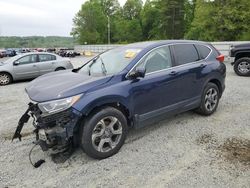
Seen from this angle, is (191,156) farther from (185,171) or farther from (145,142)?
(145,142)

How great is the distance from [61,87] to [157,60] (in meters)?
1.76

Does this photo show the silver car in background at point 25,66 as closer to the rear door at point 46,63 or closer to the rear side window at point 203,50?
the rear door at point 46,63

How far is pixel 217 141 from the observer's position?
4.28 meters

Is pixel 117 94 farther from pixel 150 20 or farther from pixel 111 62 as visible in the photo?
pixel 150 20

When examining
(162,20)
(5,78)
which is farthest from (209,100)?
(162,20)

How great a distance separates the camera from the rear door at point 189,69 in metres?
4.74

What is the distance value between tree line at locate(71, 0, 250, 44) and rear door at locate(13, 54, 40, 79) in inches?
1094

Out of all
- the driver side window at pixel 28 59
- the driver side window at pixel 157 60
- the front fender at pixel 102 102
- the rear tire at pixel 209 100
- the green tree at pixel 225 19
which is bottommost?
the rear tire at pixel 209 100

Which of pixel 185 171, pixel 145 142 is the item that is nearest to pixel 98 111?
pixel 145 142

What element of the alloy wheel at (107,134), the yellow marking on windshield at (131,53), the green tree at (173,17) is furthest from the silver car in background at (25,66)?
the green tree at (173,17)

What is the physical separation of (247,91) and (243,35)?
2771cm

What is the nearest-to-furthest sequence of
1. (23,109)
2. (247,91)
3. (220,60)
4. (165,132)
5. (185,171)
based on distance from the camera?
(185,171), (165,132), (220,60), (23,109), (247,91)

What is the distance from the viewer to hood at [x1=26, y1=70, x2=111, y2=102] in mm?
3533

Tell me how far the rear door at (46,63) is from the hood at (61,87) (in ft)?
24.0
